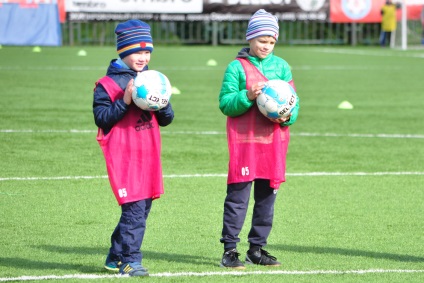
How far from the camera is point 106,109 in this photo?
659cm

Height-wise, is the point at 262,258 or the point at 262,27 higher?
the point at 262,27

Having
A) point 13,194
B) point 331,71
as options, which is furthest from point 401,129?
point 331,71

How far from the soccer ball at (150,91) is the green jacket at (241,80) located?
1.80 ft

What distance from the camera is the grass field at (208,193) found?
7.22 metres

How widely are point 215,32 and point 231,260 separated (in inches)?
1323

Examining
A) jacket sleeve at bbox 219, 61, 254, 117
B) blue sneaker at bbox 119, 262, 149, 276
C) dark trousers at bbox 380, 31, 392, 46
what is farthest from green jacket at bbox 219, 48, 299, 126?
dark trousers at bbox 380, 31, 392, 46

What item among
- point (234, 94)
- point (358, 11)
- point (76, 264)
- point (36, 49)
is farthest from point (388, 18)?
point (76, 264)

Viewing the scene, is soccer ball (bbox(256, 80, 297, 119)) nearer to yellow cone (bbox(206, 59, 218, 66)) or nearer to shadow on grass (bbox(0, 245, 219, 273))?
shadow on grass (bbox(0, 245, 219, 273))

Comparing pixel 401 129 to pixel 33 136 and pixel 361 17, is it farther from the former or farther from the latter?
pixel 361 17

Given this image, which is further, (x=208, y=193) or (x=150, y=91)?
(x=208, y=193)

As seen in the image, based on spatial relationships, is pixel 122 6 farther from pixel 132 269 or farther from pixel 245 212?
pixel 132 269

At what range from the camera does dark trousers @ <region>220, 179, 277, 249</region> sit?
23.4ft

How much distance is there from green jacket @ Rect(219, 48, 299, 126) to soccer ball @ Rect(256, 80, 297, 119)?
0.11m

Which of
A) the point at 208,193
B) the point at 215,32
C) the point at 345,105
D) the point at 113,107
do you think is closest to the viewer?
the point at 113,107
